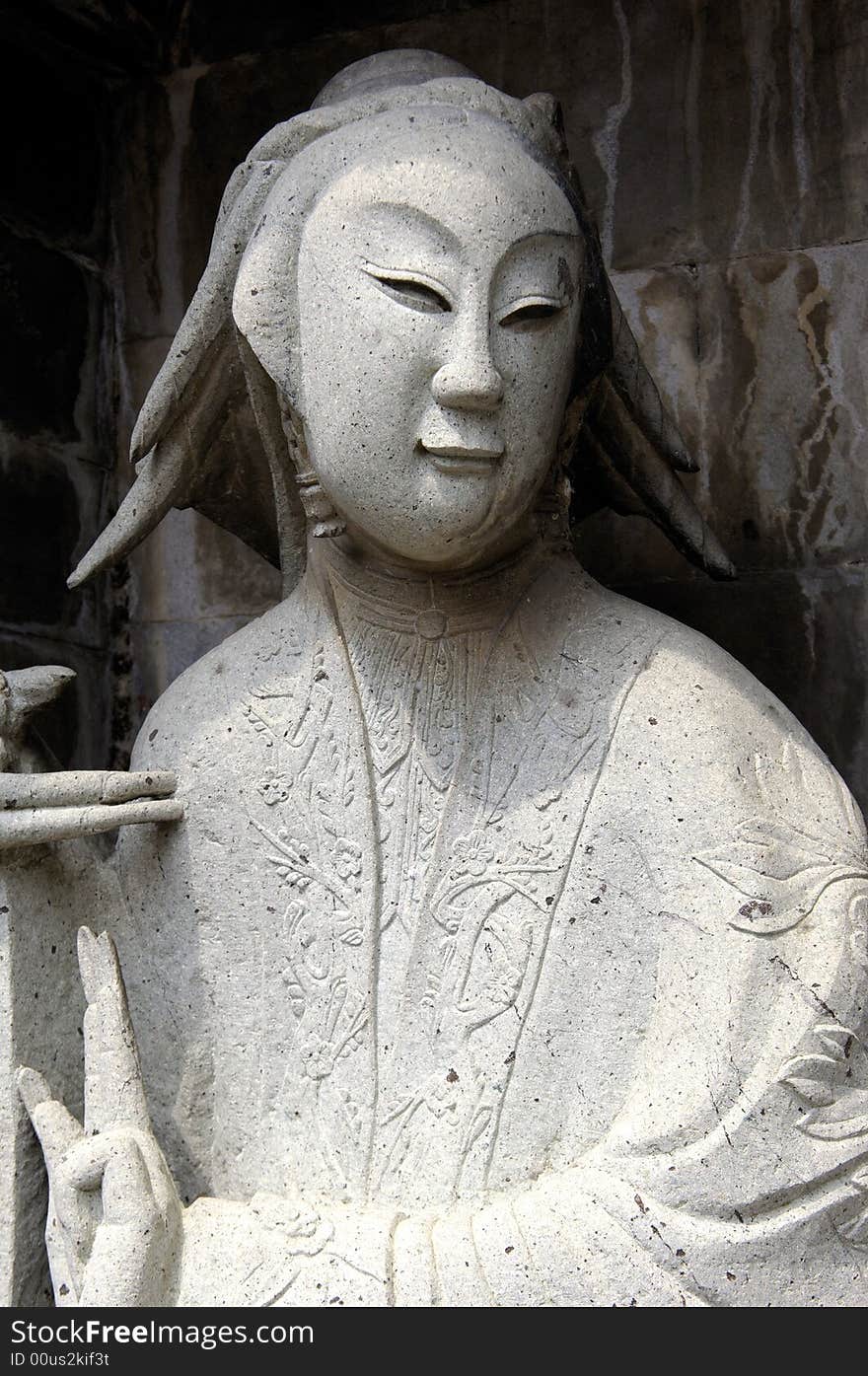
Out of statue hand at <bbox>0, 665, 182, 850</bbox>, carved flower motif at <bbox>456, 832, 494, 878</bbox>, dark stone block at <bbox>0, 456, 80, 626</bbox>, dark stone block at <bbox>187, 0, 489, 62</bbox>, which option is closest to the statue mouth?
carved flower motif at <bbox>456, 832, 494, 878</bbox>

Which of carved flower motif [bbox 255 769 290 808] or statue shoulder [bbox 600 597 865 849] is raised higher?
statue shoulder [bbox 600 597 865 849]

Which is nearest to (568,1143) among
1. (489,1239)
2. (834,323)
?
(489,1239)

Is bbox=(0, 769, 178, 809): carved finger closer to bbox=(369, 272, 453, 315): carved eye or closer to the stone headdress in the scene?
the stone headdress

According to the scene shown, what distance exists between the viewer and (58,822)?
2.74 metres

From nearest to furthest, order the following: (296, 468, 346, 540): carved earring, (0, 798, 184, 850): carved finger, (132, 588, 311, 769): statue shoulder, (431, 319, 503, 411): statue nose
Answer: (431, 319, 503, 411): statue nose
(0, 798, 184, 850): carved finger
(296, 468, 346, 540): carved earring
(132, 588, 311, 769): statue shoulder

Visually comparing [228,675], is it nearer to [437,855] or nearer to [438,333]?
[437,855]

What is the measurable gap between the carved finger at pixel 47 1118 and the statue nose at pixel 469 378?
1.10 metres

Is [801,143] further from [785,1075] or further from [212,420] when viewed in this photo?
[785,1075]

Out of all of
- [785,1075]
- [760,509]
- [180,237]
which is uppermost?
[180,237]

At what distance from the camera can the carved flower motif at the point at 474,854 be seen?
9.07ft

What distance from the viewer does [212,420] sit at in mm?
3029

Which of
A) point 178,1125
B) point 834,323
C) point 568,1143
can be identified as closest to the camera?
point 568,1143

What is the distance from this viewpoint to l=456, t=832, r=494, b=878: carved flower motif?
2766mm

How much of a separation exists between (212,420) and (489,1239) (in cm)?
133
